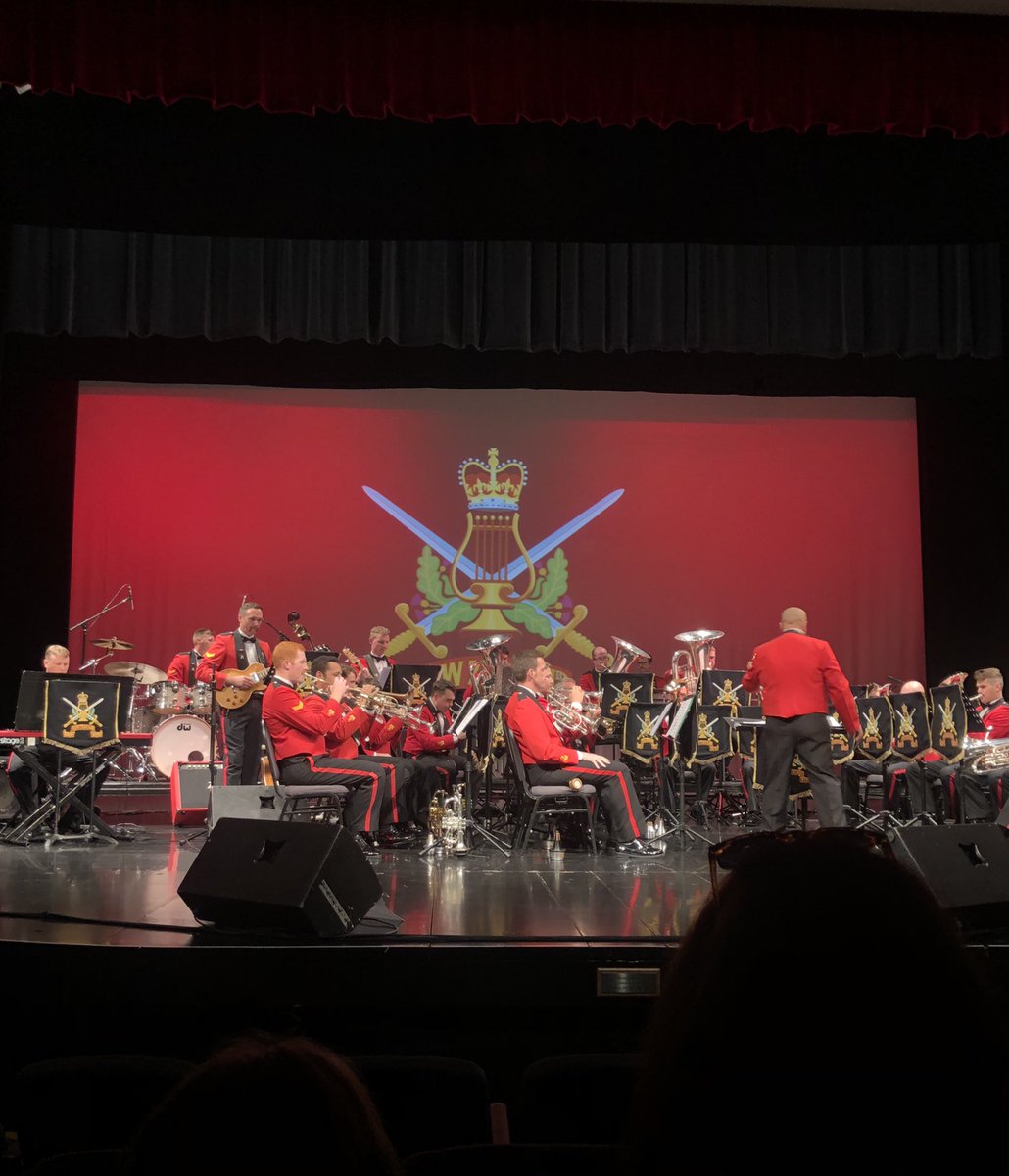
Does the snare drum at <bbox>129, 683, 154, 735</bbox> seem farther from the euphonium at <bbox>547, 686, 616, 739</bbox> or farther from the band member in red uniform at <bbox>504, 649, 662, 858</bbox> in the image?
the band member in red uniform at <bbox>504, 649, 662, 858</bbox>

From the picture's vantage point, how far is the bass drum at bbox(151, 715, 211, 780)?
34.3ft

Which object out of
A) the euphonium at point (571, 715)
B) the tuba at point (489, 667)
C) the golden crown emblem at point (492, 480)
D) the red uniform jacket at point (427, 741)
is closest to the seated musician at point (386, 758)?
the red uniform jacket at point (427, 741)

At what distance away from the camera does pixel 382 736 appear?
9.46 meters

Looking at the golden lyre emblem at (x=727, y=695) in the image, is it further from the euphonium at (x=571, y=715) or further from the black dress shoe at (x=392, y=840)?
the black dress shoe at (x=392, y=840)

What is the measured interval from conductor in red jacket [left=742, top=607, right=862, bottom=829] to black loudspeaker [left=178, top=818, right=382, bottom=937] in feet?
14.5

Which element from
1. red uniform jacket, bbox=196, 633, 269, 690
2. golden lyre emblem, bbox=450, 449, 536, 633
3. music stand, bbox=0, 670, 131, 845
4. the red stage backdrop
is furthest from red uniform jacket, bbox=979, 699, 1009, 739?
music stand, bbox=0, 670, 131, 845

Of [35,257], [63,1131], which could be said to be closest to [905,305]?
[35,257]

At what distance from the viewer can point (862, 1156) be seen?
0.95m

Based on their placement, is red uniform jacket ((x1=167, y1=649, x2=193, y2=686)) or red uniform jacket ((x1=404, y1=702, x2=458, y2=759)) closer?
red uniform jacket ((x1=404, y1=702, x2=458, y2=759))

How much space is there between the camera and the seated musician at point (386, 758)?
8.34 meters

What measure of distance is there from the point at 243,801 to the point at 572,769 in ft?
7.63

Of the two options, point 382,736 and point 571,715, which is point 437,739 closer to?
point 382,736

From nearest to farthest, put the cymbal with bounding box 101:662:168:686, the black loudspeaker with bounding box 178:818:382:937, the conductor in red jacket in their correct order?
1. the black loudspeaker with bounding box 178:818:382:937
2. the conductor in red jacket
3. the cymbal with bounding box 101:662:168:686

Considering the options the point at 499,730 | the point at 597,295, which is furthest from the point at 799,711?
the point at 597,295
